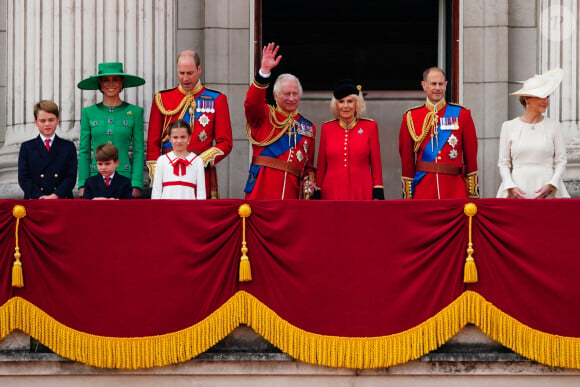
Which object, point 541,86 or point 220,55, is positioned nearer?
point 541,86

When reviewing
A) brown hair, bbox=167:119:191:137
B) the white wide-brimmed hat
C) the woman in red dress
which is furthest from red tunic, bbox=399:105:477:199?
brown hair, bbox=167:119:191:137

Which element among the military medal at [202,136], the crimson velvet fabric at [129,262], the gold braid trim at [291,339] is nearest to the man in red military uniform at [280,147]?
the military medal at [202,136]

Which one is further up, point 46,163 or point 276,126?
point 276,126

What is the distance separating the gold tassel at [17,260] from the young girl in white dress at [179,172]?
1.08 m

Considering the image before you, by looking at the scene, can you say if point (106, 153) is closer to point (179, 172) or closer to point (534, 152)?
point (179, 172)

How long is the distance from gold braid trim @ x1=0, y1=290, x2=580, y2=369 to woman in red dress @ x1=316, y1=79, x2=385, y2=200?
1.51 meters

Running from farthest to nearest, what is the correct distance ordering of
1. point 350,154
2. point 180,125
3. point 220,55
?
point 220,55 < point 350,154 < point 180,125

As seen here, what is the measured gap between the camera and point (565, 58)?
41.0ft

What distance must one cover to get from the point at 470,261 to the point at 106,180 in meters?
2.95

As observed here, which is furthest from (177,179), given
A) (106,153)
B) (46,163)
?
(46,163)

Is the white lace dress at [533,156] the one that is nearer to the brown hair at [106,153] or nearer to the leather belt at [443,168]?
the leather belt at [443,168]

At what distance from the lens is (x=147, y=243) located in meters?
9.73

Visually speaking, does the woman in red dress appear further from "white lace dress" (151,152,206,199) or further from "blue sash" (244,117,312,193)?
"white lace dress" (151,152,206,199)

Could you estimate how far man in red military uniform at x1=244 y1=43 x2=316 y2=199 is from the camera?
10828mm
